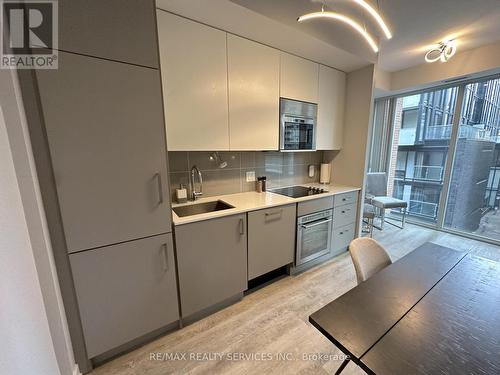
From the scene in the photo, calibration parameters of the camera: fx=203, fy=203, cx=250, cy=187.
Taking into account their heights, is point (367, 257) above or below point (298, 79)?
below

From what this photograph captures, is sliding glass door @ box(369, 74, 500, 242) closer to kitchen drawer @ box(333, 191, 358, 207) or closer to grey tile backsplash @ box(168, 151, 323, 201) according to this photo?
kitchen drawer @ box(333, 191, 358, 207)

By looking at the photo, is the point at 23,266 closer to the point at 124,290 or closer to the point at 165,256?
the point at 124,290

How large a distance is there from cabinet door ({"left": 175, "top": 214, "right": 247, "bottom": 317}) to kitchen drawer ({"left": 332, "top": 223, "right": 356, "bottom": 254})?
135cm

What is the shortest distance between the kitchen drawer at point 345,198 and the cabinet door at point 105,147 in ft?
6.44

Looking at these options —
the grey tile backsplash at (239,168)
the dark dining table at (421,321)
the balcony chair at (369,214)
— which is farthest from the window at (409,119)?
the dark dining table at (421,321)

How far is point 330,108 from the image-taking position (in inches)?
102

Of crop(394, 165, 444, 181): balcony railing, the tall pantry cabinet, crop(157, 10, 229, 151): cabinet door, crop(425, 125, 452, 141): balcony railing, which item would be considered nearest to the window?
crop(425, 125, 452, 141): balcony railing

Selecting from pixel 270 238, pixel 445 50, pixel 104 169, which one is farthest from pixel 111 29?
pixel 445 50

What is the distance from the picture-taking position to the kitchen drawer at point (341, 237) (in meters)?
2.59

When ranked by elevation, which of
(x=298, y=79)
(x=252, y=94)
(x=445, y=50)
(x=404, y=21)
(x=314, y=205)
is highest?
(x=404, y=21)

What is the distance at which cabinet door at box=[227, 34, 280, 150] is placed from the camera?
181cm

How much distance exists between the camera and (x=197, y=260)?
5.17 feet

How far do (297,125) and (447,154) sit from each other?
112 inches

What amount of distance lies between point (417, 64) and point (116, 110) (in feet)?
12.9
